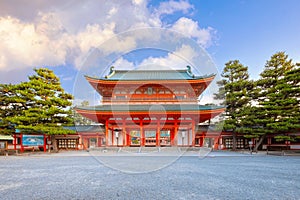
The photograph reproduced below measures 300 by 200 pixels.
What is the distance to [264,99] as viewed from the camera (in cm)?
2081

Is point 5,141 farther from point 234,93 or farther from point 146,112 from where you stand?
point 234,93

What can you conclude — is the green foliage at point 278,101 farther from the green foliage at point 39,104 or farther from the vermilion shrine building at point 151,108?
→ the green foliage at point 39,104

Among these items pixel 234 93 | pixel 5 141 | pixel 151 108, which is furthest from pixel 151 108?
pixel 5 141

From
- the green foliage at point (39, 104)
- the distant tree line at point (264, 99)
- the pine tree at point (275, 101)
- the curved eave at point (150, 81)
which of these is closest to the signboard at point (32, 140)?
the green foliage at point (39, 104)

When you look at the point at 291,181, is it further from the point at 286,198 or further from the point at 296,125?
the point at 296,125

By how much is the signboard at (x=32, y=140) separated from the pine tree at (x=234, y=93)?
18.9 meters

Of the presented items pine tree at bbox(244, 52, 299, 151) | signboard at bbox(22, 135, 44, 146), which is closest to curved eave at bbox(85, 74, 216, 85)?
pine tree at bbox(244, 52, 299, 151)

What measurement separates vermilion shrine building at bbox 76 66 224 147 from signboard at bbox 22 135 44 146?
216 inches

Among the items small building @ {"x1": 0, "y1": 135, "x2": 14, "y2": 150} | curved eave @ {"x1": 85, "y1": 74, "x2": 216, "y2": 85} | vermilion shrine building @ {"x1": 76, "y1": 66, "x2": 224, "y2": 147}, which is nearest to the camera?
vermilion shrine building @ {"x1": 76, "y1": 66, "x2": 224, "y2": 147}

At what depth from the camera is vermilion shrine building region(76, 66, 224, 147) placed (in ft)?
61.0

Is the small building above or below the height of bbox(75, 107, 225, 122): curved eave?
below

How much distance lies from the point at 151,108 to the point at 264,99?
12.1 meters

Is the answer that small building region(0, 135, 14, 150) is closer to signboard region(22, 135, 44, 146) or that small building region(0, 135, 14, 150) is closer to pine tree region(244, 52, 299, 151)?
signboard region(22, 135, 44, 146)

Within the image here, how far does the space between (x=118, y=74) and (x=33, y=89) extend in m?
9.67
